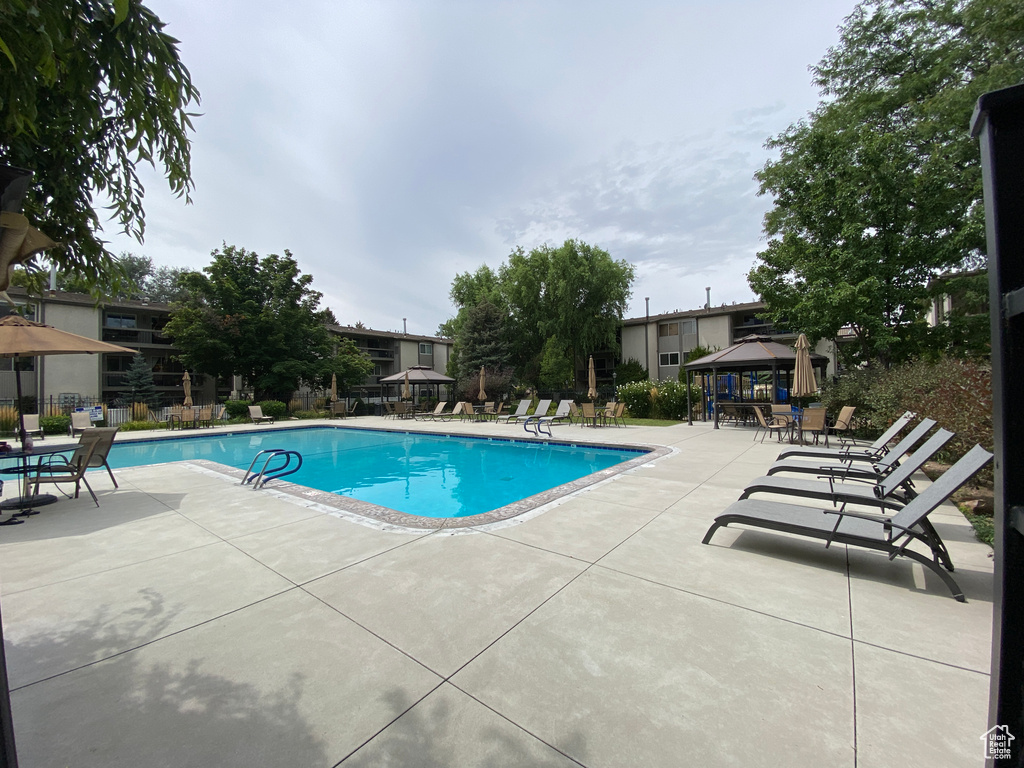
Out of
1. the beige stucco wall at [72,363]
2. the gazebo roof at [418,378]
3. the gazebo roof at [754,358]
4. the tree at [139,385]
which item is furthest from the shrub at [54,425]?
the gazebo roof at [754,358]

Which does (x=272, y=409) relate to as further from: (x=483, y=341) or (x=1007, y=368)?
(x=1007, y=368)

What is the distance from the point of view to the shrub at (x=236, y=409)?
20.6 meters

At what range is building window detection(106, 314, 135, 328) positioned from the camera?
28.6m

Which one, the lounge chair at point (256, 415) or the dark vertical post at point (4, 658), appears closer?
the dark vertical post at point (4, 658)

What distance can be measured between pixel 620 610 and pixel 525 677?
87 centimetres

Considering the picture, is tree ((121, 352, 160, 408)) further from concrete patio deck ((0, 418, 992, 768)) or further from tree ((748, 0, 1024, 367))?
tree ((748, 0, 1024, 367))

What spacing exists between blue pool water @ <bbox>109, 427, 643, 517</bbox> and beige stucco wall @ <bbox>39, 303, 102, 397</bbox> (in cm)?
1639

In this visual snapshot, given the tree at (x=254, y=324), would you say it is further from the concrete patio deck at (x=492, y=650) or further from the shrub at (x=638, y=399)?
the concrete patio deck at (x=492, y=650)

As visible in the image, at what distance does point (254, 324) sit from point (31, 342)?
19.8 m

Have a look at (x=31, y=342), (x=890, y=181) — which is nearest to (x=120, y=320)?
(x=31, y=342)

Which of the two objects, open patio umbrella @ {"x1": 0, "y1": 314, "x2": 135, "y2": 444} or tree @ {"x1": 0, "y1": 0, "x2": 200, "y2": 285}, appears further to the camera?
open patio umbrella @ {"x1": 0, "y1": 314, "x2": 135, "y2": 444}

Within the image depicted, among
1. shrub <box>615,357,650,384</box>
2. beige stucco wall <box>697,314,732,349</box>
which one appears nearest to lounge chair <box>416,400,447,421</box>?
shrub <box>615,357,650,384</box>

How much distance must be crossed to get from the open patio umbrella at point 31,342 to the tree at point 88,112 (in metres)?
4.59

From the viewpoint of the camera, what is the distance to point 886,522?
3.11 metres
